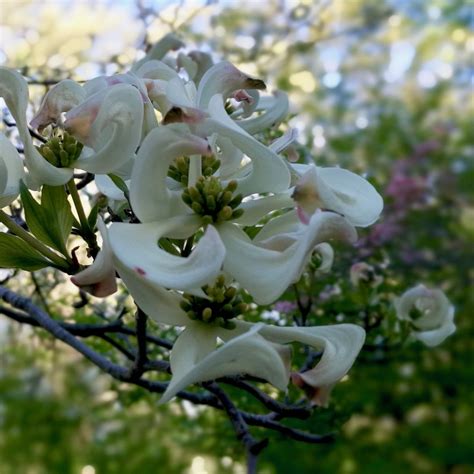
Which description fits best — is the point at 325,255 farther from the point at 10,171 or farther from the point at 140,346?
the point at 10,171

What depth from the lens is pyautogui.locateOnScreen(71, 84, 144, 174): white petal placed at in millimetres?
284

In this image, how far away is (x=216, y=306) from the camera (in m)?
0.30

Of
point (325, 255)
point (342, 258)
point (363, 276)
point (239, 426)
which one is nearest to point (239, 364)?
point (239, 426)

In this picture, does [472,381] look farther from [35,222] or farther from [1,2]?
[35,222]

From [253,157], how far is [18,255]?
11 cm

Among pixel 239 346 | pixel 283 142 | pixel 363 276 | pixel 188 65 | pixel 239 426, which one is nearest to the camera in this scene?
pixel 239 346

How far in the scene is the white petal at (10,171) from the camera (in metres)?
0.30

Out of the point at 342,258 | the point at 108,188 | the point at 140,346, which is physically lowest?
the point at 342,258

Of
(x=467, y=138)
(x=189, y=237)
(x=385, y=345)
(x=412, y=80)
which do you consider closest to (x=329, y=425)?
(x=385, y=345)

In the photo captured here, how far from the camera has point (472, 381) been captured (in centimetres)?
217

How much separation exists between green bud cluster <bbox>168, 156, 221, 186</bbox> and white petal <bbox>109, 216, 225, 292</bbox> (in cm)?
7

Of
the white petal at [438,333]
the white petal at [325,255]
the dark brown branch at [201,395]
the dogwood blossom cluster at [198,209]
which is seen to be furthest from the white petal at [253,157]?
the white petal at [438,333]

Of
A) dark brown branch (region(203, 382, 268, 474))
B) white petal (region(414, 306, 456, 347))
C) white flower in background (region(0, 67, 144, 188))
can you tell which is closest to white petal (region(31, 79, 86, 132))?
white flower in background (region(0, 67, 144, 188))

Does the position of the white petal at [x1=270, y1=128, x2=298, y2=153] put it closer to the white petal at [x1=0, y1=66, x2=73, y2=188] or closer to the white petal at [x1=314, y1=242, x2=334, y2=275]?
the white petal at [x1=0, y1=66, x2=73, y2=188]
